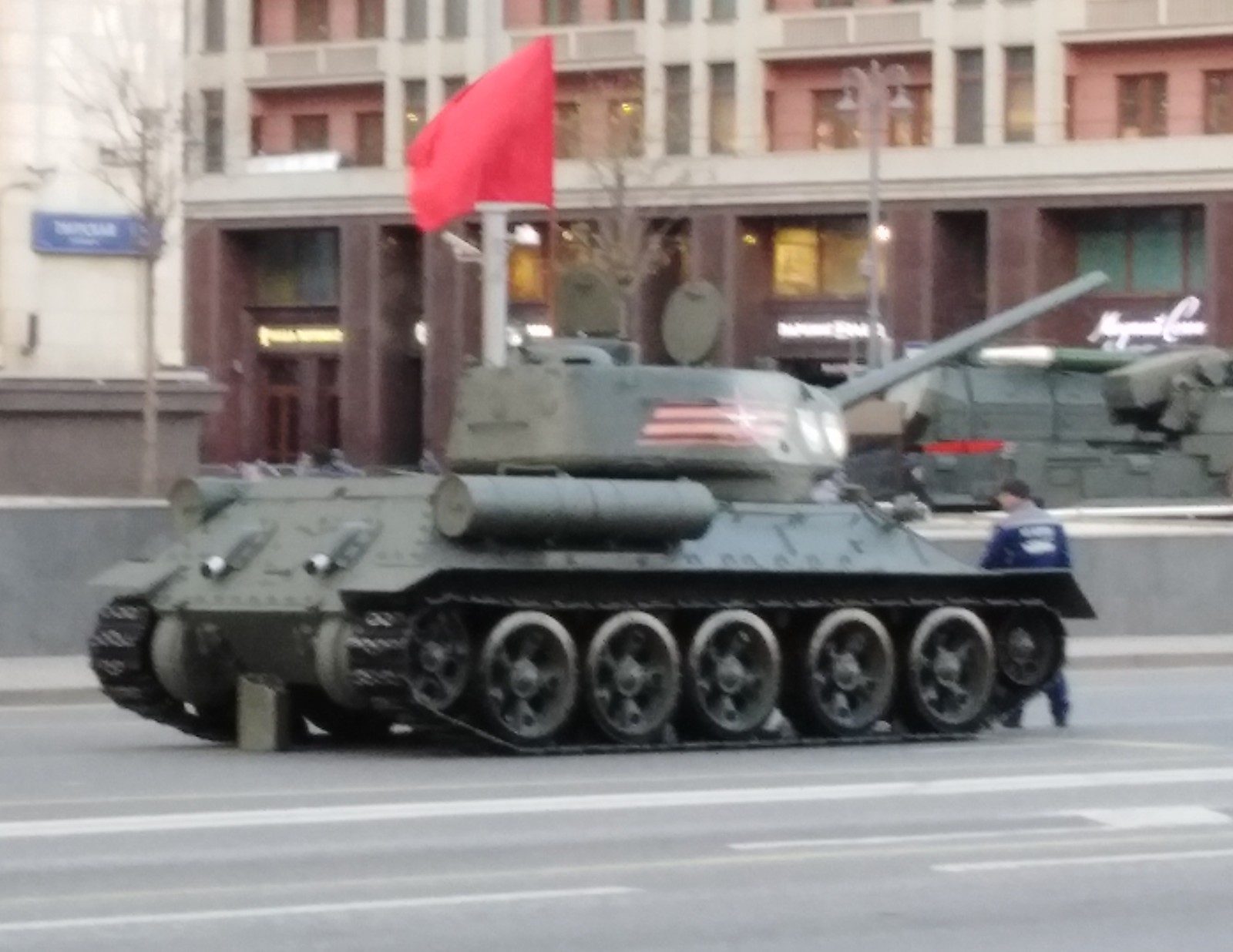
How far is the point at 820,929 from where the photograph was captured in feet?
32.3

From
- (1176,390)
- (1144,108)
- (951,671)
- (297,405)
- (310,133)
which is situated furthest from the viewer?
(297,405)

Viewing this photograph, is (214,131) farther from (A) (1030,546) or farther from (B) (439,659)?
(B) (439,659)

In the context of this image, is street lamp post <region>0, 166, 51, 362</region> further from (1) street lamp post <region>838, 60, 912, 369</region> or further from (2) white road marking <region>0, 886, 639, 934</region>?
(2) white road marking <region>0, 886, 639, 934</region>

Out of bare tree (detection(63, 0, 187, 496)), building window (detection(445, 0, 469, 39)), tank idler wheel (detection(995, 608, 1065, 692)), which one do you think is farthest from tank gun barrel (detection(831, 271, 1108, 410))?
building window (detection(445, 0, 469, 39))

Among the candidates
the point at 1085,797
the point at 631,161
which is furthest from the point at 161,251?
the point at 631,161

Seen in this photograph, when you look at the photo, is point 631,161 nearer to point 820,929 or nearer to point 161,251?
point 161,251

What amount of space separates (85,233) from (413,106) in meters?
33.3

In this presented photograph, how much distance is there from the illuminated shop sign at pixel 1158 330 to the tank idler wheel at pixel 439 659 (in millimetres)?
40636

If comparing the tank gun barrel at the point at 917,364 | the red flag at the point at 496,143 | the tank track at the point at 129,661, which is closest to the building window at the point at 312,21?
the red flag at the point at 496,143

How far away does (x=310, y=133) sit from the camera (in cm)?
6406

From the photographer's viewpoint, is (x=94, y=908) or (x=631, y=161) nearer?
(x=94, y=908)

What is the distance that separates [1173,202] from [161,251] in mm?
29618

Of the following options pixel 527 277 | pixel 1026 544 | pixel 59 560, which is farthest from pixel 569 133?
pixel 1026 544

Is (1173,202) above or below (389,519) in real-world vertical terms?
above
